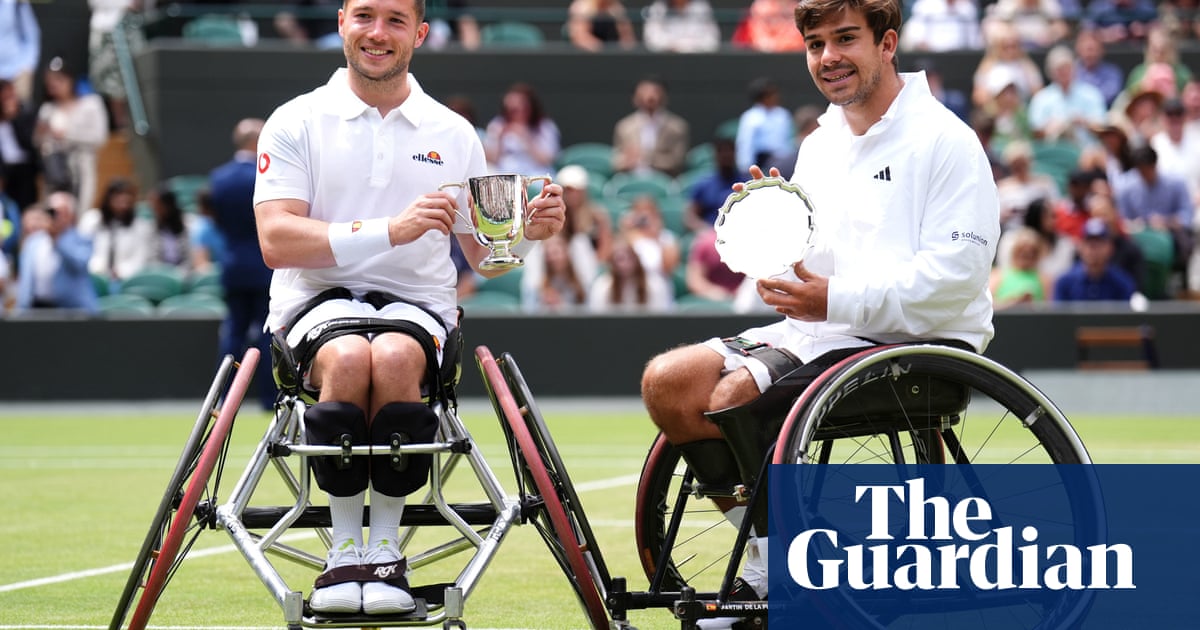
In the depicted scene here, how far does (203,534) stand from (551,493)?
347 centimetres

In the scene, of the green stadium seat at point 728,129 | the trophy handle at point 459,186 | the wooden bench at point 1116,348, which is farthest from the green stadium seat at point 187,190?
the trophy handle at point 459,186

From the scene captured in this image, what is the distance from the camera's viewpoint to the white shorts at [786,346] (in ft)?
13.8

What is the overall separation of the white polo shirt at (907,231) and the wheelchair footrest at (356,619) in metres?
1.11

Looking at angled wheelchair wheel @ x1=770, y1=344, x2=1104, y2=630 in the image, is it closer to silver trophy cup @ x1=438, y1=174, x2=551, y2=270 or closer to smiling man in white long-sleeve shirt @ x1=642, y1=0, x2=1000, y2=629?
smiling man in white long-sleeve shirt @ x1=642, y1=0, x2=1000, y2=629

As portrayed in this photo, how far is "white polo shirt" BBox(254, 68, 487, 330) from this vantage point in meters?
4.57

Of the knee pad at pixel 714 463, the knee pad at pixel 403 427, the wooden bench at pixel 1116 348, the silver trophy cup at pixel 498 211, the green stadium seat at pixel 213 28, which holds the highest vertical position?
the green stadium seat at pixel 213 28

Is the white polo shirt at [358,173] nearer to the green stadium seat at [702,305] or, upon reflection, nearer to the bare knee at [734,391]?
the bare knee at [734,391]

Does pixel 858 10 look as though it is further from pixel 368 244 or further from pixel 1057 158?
pixel 1057 158

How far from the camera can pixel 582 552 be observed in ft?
13.7

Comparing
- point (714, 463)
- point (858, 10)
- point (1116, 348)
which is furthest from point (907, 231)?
point (1116, 348)

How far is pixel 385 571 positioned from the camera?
13.8 ft

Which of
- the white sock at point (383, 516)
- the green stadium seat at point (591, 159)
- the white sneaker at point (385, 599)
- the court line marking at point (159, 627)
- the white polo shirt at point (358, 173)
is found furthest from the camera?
the green stadium seat at point (591, 159)

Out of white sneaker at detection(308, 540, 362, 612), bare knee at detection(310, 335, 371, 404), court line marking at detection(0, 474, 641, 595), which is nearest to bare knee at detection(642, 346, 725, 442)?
bare knee at detection(310, 335, 371, 404)

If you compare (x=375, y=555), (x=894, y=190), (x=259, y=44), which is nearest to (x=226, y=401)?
(x=375, y=555)
